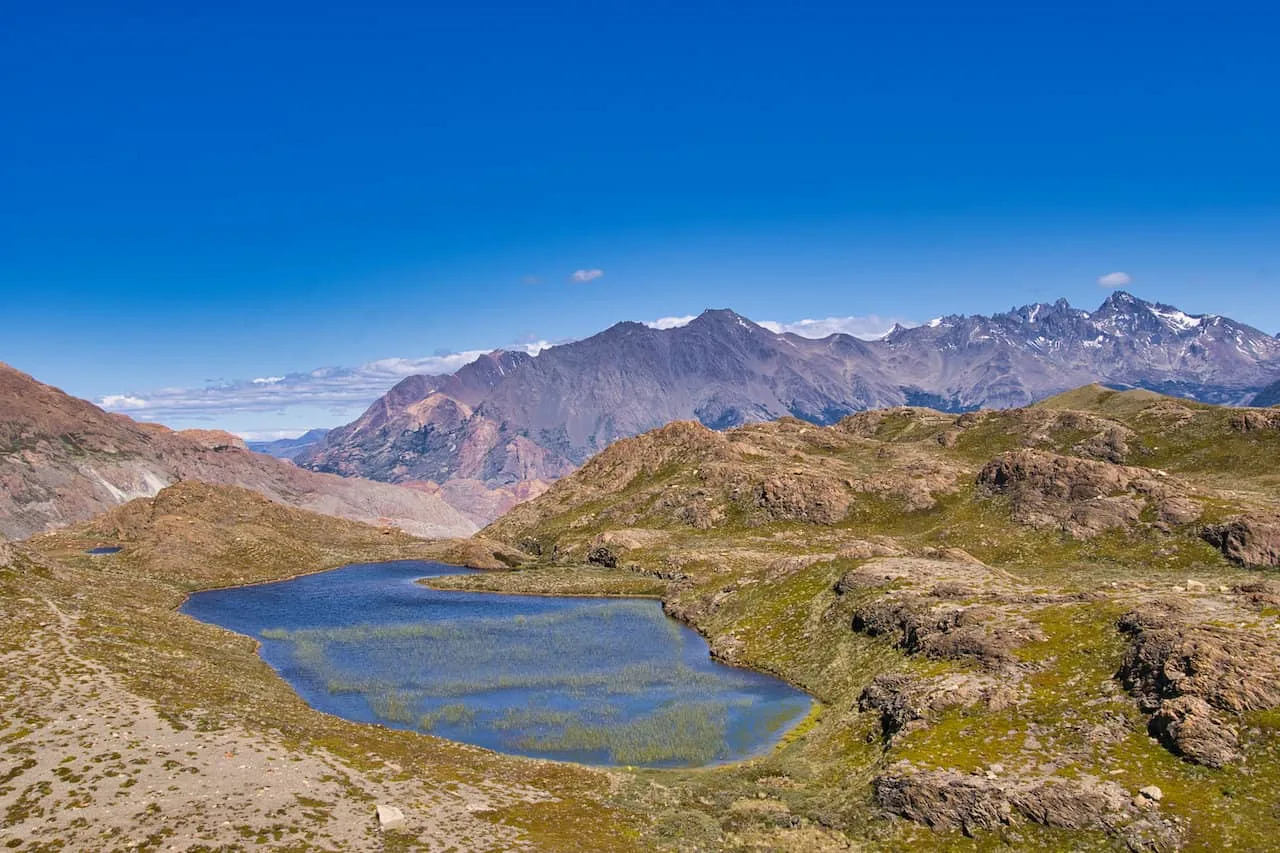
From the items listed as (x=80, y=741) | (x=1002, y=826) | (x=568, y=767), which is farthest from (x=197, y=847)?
(x=1002, y=826)

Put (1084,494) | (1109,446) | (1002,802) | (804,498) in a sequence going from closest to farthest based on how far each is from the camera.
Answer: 1. (1002,802)
2. (1084,494)
3. (804,498)
4. (1109,446)

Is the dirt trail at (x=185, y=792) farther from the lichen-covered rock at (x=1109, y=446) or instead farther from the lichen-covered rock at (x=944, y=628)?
the lichen-covered rock at (x=1109, y=446)

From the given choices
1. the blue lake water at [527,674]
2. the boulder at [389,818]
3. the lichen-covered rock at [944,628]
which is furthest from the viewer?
the blue lake water at [527,674]

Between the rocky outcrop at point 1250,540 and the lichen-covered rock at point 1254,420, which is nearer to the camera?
the rocky outcrop at point 1250,540

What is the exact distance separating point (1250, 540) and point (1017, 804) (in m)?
87.7

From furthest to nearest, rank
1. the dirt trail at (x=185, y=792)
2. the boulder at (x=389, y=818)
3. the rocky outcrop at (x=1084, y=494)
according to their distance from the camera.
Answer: the rocky outcrop at (x=1084, y=494), the boulder at (x=389, y=818), the dirt trail at (x=185, y=792)

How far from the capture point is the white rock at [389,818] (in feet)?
135

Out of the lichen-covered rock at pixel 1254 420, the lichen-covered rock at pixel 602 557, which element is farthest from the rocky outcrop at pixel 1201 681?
the lichen-covered rock at pixel 1254 420

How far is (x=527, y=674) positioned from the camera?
83812 millimetres

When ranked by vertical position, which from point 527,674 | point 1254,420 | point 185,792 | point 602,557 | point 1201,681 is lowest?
point 602,557

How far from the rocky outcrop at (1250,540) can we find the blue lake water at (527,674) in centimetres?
6898

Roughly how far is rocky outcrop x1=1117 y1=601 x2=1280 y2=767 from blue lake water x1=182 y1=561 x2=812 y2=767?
25.9m

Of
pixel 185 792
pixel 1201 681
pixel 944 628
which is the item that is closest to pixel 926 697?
pixel 944 628

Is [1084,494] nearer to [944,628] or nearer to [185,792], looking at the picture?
[944,628]
